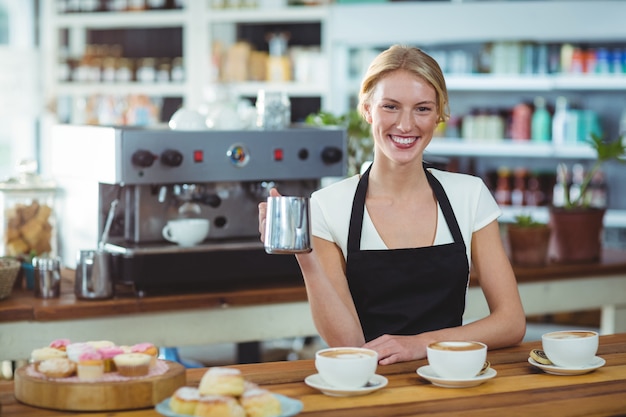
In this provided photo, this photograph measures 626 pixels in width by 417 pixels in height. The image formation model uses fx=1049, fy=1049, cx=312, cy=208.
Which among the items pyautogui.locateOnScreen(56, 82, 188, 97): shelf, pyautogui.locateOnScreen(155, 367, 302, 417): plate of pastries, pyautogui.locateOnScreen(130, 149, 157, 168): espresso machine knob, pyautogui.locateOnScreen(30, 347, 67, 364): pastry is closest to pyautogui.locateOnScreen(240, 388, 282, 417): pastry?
pyautogui.locateOnScreen(155, 367, 302, 417): plate of pastries

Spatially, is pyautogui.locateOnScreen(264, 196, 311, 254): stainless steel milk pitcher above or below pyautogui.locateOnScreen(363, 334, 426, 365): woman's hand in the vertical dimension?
above

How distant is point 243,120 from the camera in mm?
3465

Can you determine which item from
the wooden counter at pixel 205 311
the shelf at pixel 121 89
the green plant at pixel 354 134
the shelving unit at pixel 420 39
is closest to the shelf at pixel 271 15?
the shelving unit at pixel 420 39

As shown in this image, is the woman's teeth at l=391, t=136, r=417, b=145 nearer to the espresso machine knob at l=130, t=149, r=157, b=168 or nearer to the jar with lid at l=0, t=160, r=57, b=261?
the espresso machine knob at l=130, t=149, r=157, b=168

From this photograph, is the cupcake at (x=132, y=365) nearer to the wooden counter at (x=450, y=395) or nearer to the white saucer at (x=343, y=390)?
the wooden counter at (x=450, y=395)

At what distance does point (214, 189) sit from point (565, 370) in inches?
65.6

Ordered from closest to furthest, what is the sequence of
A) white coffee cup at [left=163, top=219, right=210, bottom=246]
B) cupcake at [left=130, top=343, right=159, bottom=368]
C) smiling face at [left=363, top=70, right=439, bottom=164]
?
cupcake at [left=130, top=343, right=159, bottom=368] → smiling face at [left=363, top=70, right=439, bottom=164] → white coffee cup at [left=163, top=219, right=210, bottom=246]

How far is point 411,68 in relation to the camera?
7.64ft

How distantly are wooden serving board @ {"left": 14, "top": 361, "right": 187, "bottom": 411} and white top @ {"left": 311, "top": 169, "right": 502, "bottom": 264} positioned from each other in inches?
31.2

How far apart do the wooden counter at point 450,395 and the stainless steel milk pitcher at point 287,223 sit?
246 mm

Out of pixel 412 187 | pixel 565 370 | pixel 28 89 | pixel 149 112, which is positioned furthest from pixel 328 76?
pixel 565 370

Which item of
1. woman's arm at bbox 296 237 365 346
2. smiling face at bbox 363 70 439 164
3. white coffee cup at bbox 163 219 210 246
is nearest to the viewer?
woman's arm at bbox 296 237 365 346

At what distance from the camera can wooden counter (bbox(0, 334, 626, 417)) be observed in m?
1.71

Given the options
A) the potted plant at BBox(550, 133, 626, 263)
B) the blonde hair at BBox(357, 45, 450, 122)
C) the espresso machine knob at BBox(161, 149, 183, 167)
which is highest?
the blonde hair at BBox(357, 45, 450, 122)
